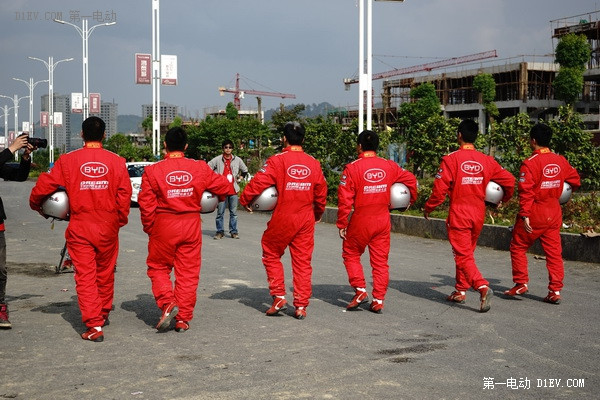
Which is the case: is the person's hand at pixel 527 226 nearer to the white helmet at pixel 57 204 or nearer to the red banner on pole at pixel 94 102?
the white helmet at pixel 57 204

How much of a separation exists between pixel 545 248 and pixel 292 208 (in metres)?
3.03

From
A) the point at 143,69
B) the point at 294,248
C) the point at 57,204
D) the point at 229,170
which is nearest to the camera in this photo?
the point at 57,204

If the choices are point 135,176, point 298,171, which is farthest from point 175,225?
point 135,176

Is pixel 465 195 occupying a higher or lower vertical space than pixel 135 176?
higher

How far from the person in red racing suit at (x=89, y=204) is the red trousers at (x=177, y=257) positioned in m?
0.42

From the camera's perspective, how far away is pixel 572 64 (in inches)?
2633

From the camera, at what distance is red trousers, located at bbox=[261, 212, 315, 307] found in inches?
300

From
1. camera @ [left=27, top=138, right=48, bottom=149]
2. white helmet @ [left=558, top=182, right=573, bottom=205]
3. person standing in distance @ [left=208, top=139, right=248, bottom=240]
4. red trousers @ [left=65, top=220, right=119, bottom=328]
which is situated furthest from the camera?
person standing in distance @ [left=208, top=139, right=248, bottom=240]

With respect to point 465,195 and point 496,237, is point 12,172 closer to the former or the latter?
point 465,195

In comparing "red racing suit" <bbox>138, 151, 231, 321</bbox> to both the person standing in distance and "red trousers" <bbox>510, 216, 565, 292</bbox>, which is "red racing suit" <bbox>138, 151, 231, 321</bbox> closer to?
"red trousers" <bbox>510, 216, 565, 292</bbox>

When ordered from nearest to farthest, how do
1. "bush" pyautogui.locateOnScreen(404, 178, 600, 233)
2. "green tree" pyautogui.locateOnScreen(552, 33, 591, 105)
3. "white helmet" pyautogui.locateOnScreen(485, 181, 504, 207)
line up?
"white helmet" pyautogui.locateOnScreen(485, 181, 504, 207) → "bush" pyautogui.locateOnScreen(404, 178, 600, 233) → "green tree" pyautogui.locateOnScreen(552, 33, 591, 105)

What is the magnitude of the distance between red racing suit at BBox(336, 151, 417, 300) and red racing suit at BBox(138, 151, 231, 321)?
5.09ft

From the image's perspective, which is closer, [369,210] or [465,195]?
[369,210]

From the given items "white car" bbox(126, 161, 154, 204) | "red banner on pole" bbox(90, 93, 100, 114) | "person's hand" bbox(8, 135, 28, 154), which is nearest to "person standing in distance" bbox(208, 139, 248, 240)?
"person's hand" bbox(8, 135, 28, 154)
